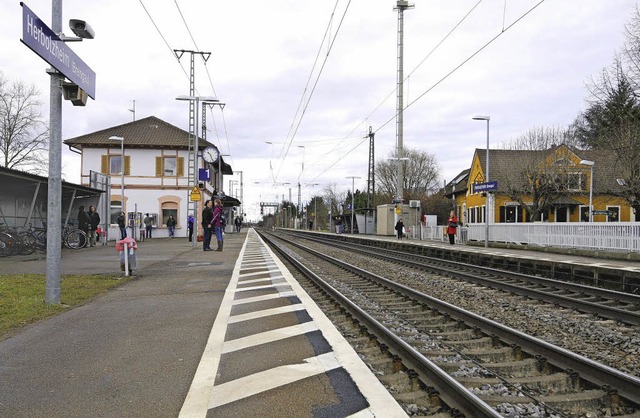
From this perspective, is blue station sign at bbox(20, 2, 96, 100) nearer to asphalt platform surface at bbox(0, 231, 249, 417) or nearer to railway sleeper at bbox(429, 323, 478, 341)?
asphalt platform surface at bbox(0, 231, 249, 417)

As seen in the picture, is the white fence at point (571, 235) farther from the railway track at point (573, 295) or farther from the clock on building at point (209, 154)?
the clock on building at point (209, 154)

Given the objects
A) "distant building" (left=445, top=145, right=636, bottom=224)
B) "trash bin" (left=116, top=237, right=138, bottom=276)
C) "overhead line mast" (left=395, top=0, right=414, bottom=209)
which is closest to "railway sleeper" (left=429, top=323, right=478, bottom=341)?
"trash bin" (left=116, top=237, right=138, bottom=276)

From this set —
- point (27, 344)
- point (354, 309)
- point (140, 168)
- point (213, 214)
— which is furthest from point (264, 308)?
point (140, 168)

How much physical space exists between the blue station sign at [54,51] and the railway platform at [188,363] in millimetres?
3462

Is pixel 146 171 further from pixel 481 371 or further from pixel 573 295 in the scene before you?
pixel 481 371

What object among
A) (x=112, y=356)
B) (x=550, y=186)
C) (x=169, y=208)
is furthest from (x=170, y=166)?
(x=112, y=356)

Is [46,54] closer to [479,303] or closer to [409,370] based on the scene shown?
[409,370]

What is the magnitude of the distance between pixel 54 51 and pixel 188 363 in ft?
16.1

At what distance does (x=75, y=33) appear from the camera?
8.00 meters

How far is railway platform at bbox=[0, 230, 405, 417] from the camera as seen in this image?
159 inches

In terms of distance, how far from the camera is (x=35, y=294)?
9414mm

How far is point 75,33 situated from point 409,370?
6626 millimetres

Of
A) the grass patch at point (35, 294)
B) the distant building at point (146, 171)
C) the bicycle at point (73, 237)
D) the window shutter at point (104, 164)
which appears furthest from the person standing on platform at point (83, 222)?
the window shutter at point (104, 164)

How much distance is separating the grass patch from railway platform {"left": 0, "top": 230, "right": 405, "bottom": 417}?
0.27 m
